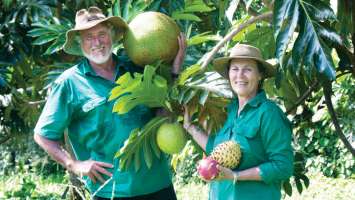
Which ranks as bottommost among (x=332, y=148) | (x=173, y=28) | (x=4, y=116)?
(x=332, y=148)

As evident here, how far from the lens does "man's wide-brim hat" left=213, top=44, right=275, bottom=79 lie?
2.44 metres

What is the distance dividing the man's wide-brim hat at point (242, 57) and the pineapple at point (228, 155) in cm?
28

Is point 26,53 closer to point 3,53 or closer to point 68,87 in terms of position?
point 3,53

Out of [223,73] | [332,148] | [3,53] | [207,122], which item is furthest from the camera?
[332,148]

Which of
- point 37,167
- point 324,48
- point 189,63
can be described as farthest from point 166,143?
point 37,167

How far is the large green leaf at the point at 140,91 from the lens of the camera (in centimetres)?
248

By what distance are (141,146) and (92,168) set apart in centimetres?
21

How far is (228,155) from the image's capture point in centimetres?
239

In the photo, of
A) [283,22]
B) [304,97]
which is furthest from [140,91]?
[304,97]

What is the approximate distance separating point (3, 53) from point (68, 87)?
66.3 inches

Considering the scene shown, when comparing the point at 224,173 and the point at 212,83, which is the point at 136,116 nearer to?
the point at 212,83

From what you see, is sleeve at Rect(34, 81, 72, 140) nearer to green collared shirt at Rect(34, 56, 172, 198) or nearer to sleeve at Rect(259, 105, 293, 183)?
green collared shirt at Rect(34, 56, 172, 198)

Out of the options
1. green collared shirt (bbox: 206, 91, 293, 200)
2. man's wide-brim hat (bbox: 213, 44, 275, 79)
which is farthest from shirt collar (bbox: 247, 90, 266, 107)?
man's wide-brim hat (bbox: 213, 44, 275, 79)

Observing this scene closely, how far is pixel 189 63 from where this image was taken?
2.83 meters
